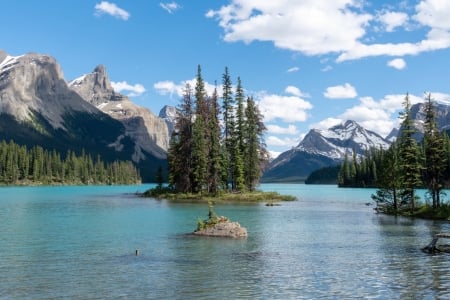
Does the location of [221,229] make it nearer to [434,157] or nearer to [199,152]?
[434,157]

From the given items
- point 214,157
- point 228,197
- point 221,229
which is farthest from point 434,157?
point 214,157

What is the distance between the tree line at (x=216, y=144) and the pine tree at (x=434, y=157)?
45994mm

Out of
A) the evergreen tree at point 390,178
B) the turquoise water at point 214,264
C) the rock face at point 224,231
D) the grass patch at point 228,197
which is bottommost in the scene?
the turquoise water at point 214,264

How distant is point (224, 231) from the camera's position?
1710 inches

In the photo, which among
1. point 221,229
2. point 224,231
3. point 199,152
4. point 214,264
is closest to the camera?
point 214,264

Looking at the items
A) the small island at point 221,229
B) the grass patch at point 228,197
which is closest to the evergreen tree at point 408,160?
the grass patch at point 228,197

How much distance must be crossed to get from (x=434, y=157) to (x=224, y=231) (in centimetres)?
4206

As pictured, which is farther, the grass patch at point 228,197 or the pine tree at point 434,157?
the grass patch at point 228,197

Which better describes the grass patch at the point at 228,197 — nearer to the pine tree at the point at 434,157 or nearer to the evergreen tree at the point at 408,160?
the evergreen tree at the point at 408,160

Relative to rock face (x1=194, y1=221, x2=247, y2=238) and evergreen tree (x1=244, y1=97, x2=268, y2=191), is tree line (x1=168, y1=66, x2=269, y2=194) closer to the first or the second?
evergreen tree (x1=244, y1=97, x2=268, y2=191)

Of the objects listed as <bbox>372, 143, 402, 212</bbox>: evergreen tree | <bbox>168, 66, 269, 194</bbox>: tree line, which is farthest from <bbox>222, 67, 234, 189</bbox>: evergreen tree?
<bbox>372, 143, 402, 212</bbox>: evergreen tree

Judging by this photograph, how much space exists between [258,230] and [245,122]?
6987 centimetres

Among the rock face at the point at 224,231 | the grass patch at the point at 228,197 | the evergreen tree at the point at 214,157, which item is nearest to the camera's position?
the rock face at the point at 224,231

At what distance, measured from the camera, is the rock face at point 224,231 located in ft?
141
